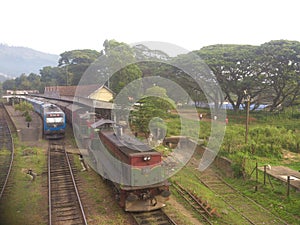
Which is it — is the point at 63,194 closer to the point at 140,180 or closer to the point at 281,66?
the point at 140,180

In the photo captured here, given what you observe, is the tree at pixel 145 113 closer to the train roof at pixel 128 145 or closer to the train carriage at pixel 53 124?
the train carriage at pixel 53 124

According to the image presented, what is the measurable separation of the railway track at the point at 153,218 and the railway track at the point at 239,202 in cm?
269

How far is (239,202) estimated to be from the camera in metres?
11.3

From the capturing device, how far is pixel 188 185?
502 inches

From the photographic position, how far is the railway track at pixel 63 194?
9461 millimetres

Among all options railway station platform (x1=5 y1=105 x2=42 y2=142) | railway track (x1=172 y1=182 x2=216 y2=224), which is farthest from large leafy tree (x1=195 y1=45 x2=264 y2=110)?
railway track (x1=172 y1=182 x2=216 y2=224)

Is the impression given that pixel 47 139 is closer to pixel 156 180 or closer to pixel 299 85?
pixel 156 180

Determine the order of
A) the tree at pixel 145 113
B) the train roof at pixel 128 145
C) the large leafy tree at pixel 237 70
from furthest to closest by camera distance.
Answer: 1. the large leafy tree at pixel 237 70
2. the tree at pixel 145 113
3. the train roof at pixel 128 145

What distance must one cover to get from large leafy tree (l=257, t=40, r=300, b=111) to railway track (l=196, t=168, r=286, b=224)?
18.3m

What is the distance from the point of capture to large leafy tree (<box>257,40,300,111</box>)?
2812 cm

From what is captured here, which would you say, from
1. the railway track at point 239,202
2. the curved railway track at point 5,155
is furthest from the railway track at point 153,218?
the curved railway track at point 5,155

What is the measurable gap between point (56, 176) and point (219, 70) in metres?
23.7

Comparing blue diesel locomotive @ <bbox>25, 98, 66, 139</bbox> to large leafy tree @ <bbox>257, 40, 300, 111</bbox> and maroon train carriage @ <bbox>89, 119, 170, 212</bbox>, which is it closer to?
maroon train carriage @ <bbox>89, 119, 170, 212</bbox>

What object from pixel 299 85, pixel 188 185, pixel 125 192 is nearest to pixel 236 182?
pixel 188 185
